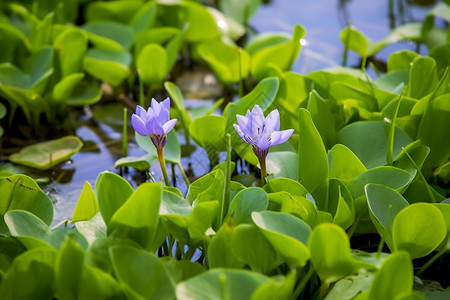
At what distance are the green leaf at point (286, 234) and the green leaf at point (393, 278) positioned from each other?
0.12 m

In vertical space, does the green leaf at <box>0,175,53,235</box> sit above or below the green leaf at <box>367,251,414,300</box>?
below

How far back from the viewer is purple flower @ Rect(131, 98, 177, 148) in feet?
3.59

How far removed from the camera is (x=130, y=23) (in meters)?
2.13

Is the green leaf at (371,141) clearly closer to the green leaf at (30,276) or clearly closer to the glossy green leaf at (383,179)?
the glossy green leaf at (383,179)

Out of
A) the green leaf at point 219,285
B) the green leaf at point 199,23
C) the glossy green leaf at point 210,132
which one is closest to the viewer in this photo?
the green leaf at point 219,285

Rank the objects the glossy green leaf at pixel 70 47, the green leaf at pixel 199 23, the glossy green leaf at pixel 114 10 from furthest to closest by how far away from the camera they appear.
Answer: the glossy green leaf at pixel 114 10 → the green leaf at pixel 199 23 → the glossy green leaf at pixel 70 47

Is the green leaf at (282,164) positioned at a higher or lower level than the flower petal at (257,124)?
lower

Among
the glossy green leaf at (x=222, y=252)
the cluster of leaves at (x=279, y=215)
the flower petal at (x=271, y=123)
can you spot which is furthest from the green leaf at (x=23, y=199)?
the flower petal at (x=271, y=123)

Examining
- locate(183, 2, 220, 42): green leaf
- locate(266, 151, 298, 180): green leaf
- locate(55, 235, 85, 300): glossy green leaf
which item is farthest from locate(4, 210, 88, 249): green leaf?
locate(183, 2, 220, 42): green leaf

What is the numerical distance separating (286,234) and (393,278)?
A: 7.8 inches

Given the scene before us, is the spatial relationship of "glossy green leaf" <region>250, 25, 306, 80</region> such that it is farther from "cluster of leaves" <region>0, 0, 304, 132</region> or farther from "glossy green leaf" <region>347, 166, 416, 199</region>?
"glossy green leaf" <region>347, 166, 416, 199</region>

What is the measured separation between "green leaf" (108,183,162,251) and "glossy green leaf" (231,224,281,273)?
142 mm

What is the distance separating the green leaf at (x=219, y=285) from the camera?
884mm

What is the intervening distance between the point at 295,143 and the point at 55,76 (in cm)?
81
